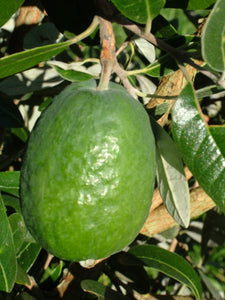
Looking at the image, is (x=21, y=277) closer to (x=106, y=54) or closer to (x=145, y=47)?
(x=106, y=54)

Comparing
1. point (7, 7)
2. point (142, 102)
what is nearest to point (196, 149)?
point (7, 7)

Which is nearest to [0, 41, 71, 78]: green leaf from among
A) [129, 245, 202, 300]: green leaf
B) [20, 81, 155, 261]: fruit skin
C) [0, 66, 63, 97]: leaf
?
[20, 81, 155, 261]: fruit skin

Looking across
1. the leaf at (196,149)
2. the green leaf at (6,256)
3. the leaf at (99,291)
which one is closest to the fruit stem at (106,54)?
the leaf at (196,149)

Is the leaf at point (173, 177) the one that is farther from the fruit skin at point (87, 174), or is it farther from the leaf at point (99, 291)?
A: the leaf at point (99, 291)

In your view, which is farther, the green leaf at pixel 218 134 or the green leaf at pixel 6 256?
the green leaf at pixel 6 256

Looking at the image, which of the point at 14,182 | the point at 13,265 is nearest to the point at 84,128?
the point at 13,265

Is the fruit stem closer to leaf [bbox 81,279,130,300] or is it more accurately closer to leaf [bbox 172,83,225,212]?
leaf [bbox 172,83,225,212]
